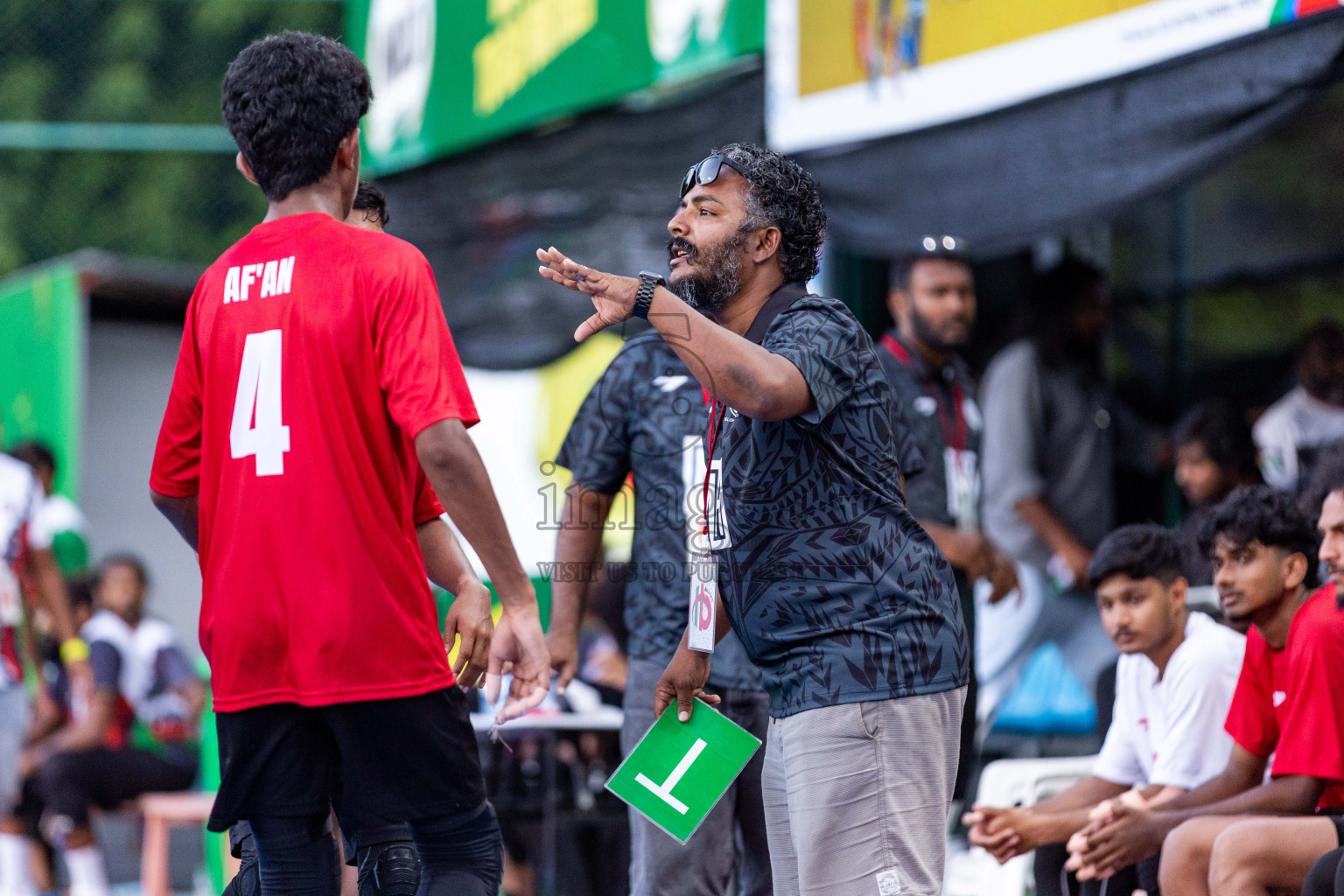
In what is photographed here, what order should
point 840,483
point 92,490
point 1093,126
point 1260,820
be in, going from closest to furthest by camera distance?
point 840,483, point 1260,820, point 1093,126, point 92,490

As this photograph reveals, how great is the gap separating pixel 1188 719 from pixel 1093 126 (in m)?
2.36

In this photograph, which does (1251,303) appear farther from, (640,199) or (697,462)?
(697,462)

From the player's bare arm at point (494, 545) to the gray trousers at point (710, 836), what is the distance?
1.09 m

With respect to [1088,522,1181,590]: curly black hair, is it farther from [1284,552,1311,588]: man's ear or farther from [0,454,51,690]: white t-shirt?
[0,454,51,690]: white t-shirt

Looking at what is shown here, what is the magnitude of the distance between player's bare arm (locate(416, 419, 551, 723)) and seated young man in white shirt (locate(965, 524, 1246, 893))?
1.61 meters

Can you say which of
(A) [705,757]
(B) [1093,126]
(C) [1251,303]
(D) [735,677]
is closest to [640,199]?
(B) [1093,126]

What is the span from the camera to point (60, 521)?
9477 mm

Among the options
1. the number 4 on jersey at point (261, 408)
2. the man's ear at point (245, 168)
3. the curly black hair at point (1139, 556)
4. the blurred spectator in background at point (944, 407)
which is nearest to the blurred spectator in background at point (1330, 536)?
the curly black hair at point (1139, 556)

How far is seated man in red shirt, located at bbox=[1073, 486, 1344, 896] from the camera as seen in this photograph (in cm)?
387

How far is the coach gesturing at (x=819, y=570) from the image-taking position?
298 centimetres

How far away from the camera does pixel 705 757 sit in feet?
11.3

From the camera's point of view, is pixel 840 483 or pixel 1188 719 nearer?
pixel 840 483

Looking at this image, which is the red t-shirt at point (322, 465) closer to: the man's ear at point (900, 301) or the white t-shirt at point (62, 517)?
the man's ear at point (900, 301)

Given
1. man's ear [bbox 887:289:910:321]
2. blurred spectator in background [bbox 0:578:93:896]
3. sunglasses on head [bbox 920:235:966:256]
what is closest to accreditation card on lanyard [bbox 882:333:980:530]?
man's ear [bbox 887:289:910:321]
